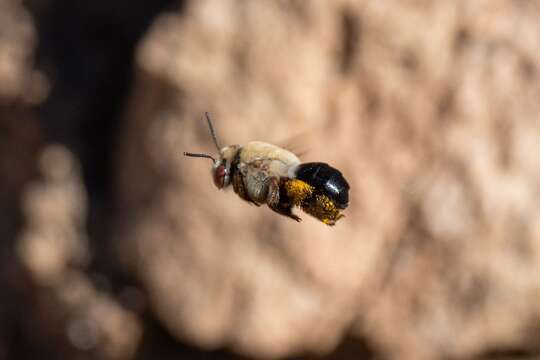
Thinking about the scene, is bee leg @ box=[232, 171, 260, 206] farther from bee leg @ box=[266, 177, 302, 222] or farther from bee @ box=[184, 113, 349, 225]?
bee leg @ box=[266, 177, 302, 222]

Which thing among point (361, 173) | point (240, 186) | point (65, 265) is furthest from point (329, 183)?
point (65, 265)

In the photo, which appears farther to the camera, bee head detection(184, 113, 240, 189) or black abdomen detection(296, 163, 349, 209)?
bee head detection(184, 113, 240, 189)

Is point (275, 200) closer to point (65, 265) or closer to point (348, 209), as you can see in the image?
point (348, 209)

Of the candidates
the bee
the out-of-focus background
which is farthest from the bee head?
the out-of-focus background

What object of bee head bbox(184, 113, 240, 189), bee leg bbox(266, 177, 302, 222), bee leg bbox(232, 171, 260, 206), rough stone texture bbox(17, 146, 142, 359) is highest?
rough stone texture bbox(17, 146, 142, 359)

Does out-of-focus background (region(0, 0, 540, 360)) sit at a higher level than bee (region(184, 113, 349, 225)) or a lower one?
higher

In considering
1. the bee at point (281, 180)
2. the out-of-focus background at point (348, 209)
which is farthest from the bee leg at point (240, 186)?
the out-of-focus background at point (348, 209)

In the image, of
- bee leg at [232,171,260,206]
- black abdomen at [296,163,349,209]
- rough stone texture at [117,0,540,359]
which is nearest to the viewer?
black abdomen at [296,163,349,209]
